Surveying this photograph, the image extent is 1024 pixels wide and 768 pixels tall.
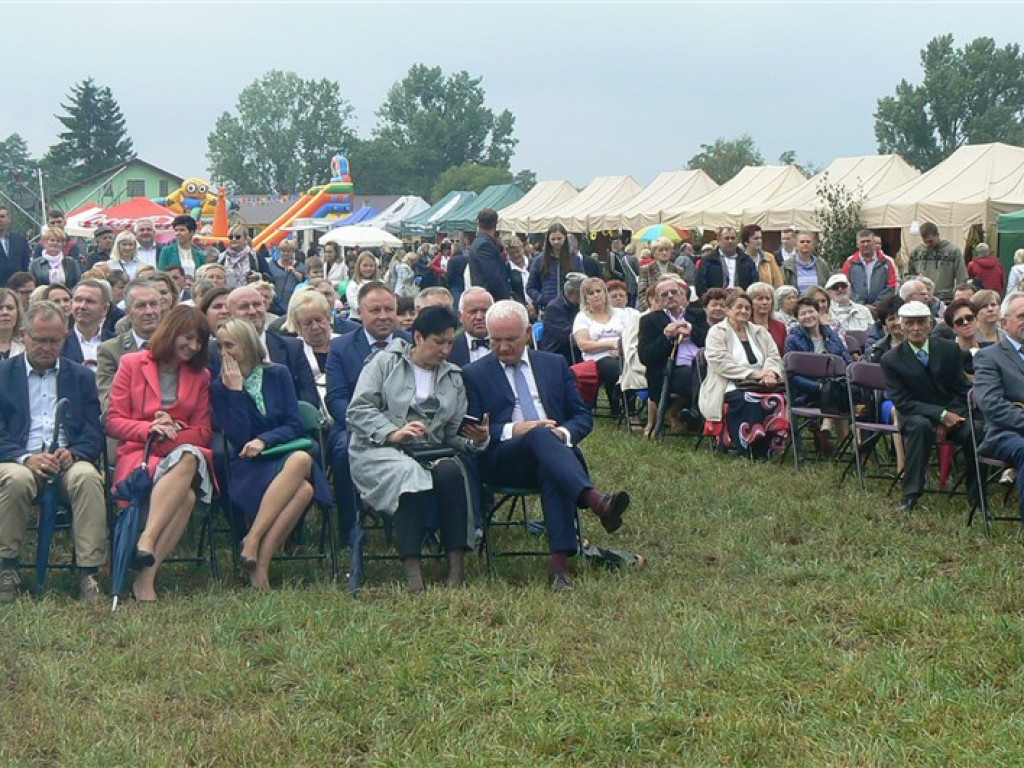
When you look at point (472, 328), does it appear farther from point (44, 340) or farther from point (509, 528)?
point (44, 340)

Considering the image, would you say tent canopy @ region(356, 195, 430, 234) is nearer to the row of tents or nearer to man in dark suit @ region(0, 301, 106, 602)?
the row of tents

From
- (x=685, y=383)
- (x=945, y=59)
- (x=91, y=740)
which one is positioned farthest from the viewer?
(x=945, y=59)

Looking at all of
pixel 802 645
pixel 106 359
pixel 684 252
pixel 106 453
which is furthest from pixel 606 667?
pixel 684 252

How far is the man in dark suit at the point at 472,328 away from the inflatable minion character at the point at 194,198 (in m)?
43.1

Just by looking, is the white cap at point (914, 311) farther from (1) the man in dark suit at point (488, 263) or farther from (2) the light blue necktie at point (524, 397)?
(1) the man in dark suit at point (488, 263)

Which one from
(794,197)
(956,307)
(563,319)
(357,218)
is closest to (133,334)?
(956,307)

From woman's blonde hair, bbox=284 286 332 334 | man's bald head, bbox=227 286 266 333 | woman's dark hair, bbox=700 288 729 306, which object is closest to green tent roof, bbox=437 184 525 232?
woman's dark hair, bbox=700 288 729 306

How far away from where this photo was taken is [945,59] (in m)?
86.9

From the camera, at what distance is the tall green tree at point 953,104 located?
273 ft

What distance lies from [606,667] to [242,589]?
209 cm

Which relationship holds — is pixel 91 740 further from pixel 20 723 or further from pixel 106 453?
pixel 106 453

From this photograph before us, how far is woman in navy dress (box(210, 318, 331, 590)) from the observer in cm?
664

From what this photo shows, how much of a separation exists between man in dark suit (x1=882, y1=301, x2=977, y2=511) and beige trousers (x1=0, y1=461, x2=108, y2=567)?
459 centimetres

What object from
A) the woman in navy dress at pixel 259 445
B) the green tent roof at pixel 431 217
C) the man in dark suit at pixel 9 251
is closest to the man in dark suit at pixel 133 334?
the woman in navy dress at pixel 259 445
